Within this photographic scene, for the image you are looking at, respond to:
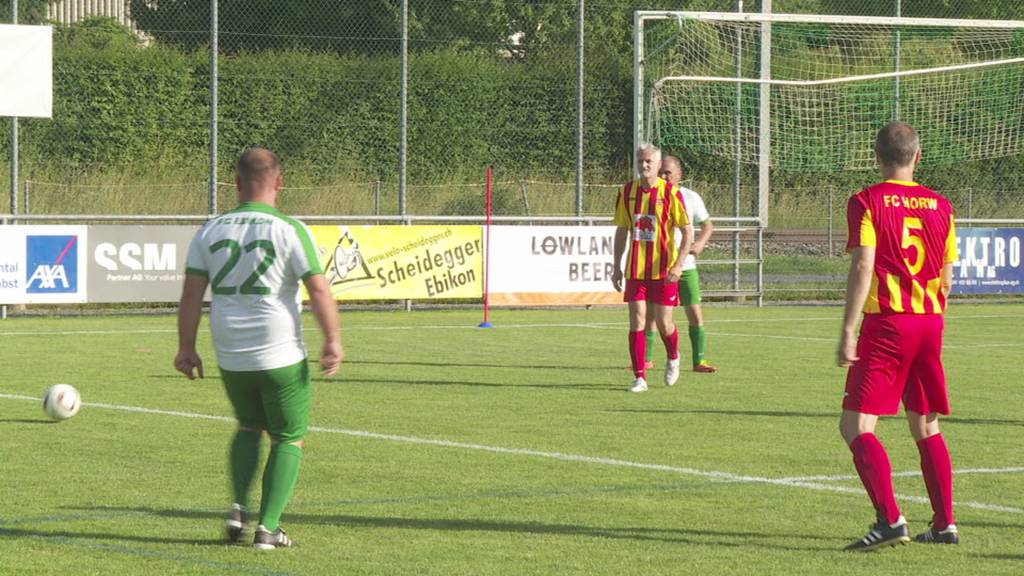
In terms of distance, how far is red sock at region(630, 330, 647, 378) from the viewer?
46.7ft

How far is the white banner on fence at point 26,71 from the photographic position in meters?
22.7

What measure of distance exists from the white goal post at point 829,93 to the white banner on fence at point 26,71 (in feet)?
25.7

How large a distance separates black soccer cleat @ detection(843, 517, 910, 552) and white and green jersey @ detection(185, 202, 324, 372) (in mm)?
2502

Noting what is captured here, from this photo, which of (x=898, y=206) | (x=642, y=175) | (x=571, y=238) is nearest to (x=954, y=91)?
(x=571, y=238)

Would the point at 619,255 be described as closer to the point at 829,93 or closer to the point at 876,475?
the point at 876,475

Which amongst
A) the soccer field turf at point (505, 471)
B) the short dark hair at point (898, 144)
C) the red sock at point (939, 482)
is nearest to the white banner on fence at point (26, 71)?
the soccer field turf at point (505, 471)

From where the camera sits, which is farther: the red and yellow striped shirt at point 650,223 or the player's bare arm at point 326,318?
the red and yellow striped shirt at point 650,223

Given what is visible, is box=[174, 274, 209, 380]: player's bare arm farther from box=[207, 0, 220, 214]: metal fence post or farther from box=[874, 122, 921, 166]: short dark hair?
box=[207, 0, 220, 214]: metal fence post

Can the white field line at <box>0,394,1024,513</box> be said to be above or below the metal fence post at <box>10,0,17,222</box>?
below

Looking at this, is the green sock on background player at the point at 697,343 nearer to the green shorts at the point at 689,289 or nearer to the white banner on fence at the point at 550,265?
the green shorts at the point at 689,289

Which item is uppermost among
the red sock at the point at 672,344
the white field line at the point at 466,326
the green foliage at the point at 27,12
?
the green foliage at the point at 27,12

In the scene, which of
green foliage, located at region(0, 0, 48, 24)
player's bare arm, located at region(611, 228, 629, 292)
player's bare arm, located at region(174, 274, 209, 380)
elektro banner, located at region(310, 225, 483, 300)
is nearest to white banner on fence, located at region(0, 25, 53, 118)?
elektro banner, located at region(310, 225, 483, 300)

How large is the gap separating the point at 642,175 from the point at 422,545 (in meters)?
7.20

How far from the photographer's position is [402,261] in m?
24.4
